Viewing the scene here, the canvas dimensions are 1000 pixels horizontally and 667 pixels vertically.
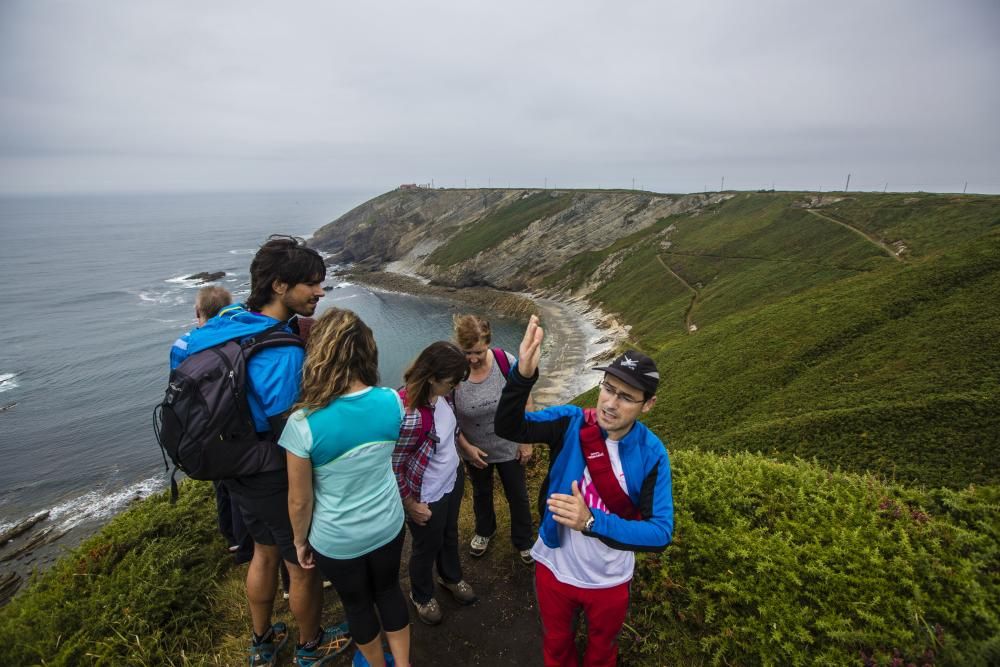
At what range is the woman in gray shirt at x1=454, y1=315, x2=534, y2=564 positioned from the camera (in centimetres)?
431

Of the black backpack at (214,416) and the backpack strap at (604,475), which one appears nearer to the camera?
the black backpack at (214,416)

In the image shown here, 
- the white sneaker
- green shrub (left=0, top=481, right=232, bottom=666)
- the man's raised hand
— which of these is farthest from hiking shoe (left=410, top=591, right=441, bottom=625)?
the man's raised hand

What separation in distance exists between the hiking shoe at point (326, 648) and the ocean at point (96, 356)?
21.4 metres

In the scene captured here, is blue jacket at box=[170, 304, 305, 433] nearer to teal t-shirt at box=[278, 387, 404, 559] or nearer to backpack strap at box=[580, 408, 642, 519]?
teal t-shirt at box=[278, 387, 404, 559]

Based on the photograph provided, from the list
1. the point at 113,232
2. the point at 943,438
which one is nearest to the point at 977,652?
the point at 943,438

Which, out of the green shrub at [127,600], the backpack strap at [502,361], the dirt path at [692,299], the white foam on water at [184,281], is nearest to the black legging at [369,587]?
the backpack strap at [502,361]

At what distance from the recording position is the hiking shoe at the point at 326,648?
3826mm

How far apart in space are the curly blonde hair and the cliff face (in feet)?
218

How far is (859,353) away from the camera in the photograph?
17.5 meters

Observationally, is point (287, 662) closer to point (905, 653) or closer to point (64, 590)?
point (64, 590)

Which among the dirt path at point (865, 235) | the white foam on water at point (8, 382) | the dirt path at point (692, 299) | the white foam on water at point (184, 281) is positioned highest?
the dirt path at point (865, 235)

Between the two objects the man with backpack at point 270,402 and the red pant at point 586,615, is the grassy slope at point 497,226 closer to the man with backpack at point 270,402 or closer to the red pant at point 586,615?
the man with backpack at point 270,402

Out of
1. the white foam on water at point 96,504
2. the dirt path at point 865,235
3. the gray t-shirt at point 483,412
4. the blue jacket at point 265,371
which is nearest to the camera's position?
the blue jacket at point 265,371

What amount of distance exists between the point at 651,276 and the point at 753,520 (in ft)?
169
